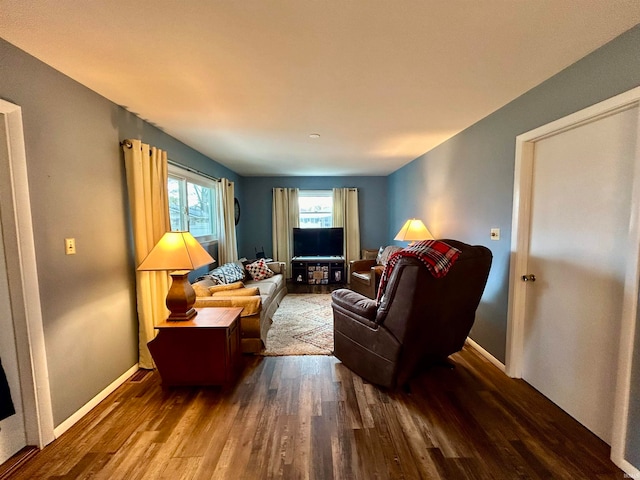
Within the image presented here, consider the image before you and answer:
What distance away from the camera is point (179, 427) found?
1.78 meters

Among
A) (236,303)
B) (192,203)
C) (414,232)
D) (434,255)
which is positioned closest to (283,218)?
(192,203)

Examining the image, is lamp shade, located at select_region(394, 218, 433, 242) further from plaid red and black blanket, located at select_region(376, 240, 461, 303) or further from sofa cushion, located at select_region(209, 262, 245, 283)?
sofa cushion, located at select_region(209, 262, 245, 283)

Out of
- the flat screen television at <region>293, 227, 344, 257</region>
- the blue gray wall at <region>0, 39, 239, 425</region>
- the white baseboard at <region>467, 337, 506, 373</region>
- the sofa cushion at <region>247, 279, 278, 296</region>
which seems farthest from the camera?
the flat screen television at <region>293, 227, 344, 257</region>

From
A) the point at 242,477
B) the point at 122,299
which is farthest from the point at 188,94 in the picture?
the point at 242,477

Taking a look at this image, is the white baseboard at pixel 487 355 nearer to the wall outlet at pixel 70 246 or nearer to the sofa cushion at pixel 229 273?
the sofa cushion at pixel 229 273

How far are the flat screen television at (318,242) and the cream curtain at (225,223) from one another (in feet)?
4.93

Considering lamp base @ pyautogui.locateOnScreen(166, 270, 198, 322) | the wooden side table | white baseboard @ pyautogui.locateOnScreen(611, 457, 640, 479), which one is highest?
lamp base @ pyautogui.locateOnScreen(166, 270, 198, 322)

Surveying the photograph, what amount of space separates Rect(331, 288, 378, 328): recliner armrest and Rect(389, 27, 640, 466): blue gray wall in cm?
126

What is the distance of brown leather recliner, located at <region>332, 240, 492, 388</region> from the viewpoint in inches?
71.4

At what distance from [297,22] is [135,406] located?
2.72 meters

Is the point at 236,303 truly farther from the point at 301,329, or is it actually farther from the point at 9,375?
the point at 9,375

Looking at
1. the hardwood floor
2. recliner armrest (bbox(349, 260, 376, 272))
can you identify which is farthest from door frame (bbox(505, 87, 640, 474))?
recliner armrest (bbox(349, 260, 376, 272))

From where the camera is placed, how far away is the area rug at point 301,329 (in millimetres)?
2816

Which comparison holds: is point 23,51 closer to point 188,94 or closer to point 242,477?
point 188,94
